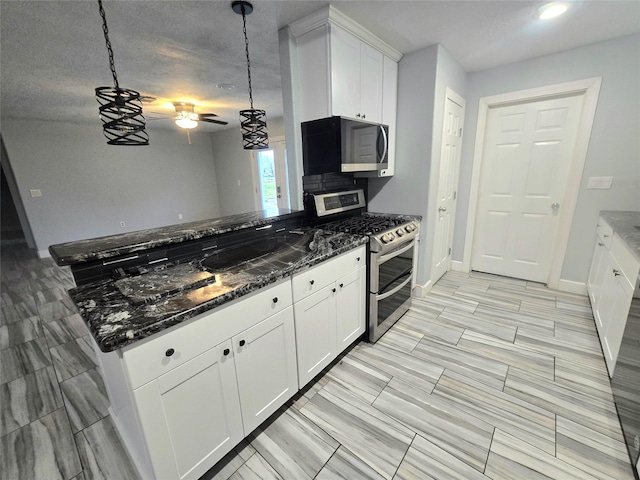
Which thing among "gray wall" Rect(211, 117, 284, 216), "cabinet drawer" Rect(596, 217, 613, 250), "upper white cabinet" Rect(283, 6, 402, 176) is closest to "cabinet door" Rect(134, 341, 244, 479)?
"upper white cabinet" Rect(283, 6, 402, 176)

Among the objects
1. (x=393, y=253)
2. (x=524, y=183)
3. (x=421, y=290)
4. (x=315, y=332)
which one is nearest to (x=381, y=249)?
(x=393, y=253)

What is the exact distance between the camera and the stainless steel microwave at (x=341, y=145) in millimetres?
1992

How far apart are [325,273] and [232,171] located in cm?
599

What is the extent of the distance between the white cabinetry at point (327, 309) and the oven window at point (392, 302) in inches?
8.0

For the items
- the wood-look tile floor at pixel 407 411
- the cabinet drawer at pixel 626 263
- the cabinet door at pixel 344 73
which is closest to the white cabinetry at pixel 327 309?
the wood-look tile floor at pixel 407 411

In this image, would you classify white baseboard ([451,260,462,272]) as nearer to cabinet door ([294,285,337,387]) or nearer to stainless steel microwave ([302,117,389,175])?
stainless steel microwave ([302,117,389,175])

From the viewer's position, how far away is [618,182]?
2543 mm

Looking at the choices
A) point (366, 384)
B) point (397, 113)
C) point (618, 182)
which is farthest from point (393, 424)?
point (618, 182)

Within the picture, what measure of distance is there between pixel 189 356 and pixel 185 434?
34 centimetres

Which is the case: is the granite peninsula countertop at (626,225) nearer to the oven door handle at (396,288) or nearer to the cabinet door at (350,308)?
the oven door handle at (396,288)

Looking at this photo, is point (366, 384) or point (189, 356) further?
point (366, 384)

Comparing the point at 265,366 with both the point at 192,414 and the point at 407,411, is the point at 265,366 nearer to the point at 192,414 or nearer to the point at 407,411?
the point at 192,414

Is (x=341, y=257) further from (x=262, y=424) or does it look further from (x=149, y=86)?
(x=149, y=86)

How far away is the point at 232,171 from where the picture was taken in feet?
22.5
